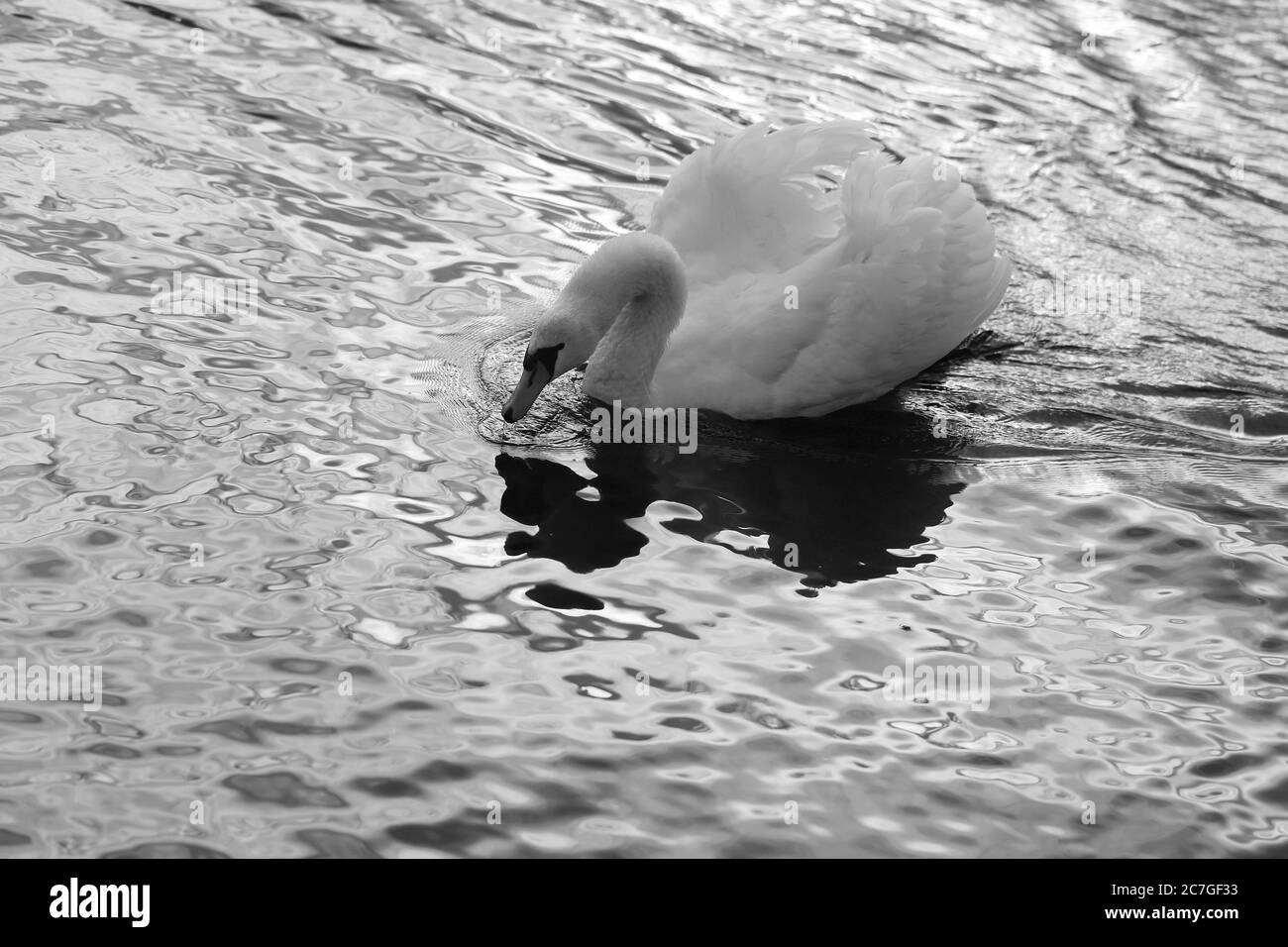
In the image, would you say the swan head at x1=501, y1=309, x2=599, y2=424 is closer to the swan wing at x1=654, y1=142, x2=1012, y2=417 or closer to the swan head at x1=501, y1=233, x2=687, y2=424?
the swan head at x1=501, y1=233, x2=687, y2=424

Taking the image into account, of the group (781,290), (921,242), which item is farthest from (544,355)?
(921,242)

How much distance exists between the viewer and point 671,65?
12414mm

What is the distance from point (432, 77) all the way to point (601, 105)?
1308mm

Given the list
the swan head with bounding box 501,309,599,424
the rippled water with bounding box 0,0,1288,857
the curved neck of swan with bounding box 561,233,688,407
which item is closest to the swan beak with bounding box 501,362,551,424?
the swan head with bounding box 501,309,599,424

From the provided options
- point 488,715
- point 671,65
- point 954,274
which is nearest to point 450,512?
point 488,715

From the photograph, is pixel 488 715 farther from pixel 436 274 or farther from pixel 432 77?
pixel 432 77

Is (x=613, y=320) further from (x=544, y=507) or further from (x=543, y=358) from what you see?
(x=544, y=507)

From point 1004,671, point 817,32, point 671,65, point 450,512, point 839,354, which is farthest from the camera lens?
point 817,32

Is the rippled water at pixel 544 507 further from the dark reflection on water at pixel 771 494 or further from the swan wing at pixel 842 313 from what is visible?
the swan wing at pixel 842 313

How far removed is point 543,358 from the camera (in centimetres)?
738

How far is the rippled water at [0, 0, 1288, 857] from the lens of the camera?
5.27 meters

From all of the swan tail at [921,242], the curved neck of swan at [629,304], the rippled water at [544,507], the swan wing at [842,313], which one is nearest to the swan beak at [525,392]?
the rippled water at [544,507]

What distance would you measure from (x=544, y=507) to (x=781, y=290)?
5.70 feet

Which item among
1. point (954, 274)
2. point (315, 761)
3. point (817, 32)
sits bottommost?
point (315, 761)
